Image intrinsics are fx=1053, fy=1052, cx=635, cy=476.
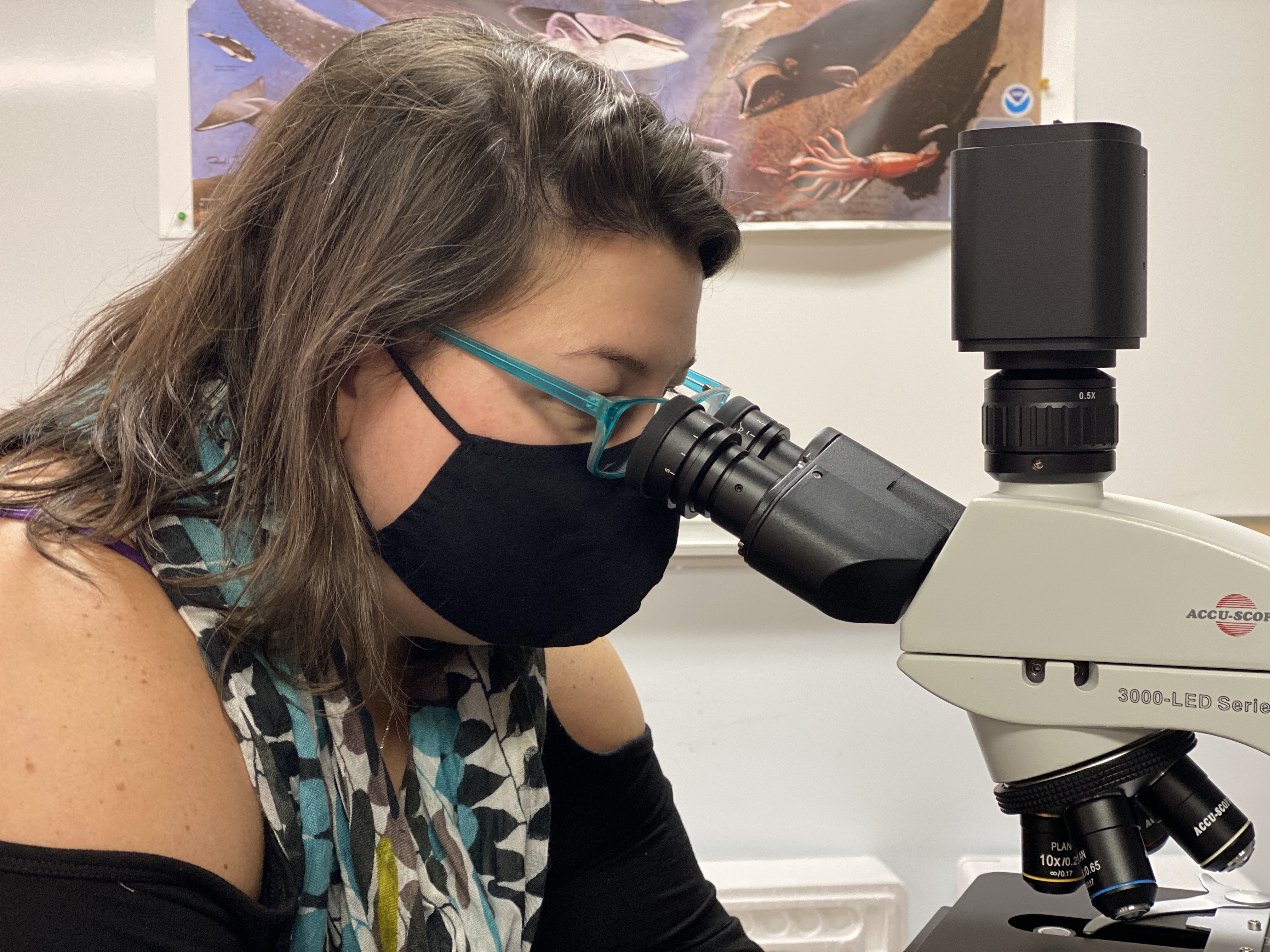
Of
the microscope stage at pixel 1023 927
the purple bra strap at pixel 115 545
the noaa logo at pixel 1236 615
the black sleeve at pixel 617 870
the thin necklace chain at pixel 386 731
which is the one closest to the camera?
the noaa logo at pixel 1236 615

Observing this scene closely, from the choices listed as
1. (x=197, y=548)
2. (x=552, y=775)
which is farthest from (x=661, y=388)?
(x=552, y=775)

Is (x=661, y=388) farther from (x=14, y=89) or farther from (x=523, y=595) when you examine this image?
(x=14, y=89)

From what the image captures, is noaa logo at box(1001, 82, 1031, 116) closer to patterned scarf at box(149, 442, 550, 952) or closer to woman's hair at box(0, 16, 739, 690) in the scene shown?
woman's hair at box(0, 16, 739, 690)

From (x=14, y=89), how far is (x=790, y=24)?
1.12 metres

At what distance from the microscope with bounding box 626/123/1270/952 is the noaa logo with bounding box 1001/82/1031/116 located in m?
1.03

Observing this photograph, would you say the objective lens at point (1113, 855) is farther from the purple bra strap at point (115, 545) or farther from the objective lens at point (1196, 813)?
the purple bra strap at point (115, 545)

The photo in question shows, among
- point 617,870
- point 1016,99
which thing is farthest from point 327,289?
point 1016,99

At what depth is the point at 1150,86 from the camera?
1.53 meters

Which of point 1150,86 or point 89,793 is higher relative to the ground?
point 1150,86

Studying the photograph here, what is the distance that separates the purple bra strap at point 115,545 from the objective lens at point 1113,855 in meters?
0.61

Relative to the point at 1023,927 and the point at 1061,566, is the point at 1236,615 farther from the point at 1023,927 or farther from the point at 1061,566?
the point at 1023,927

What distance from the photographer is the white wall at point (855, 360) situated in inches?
59.9

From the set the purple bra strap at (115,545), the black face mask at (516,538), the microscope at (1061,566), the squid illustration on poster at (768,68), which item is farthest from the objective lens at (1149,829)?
the squid illustration on poster at (768,68)

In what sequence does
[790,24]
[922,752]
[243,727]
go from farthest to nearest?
Answer: [922,752] → [790,24] → [243,727]
